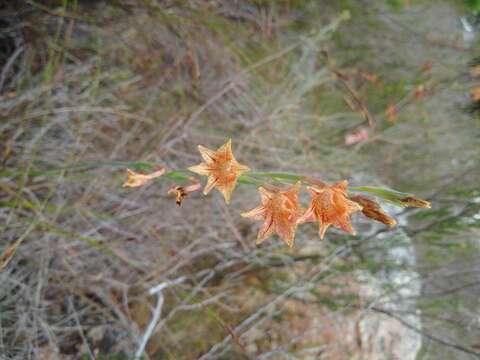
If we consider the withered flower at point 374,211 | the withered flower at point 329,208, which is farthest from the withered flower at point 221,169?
the withered flower at point 374,211

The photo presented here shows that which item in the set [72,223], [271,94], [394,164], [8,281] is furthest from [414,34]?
[8,281]

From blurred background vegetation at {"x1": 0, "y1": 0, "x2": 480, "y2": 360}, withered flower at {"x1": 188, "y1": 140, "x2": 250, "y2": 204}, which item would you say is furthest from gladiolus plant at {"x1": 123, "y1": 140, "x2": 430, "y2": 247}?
blurred background vegetation at {"x1": 0, "y1": 0, "x2": 480, "y2": 360}

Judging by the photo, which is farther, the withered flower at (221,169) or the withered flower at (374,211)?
the withered flower at (221,169)

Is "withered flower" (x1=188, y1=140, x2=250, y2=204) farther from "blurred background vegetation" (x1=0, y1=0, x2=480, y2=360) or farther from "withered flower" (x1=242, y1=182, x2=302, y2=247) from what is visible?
"blurred background vegetation" (x1=0, y1=0, x2=480, y2=360)

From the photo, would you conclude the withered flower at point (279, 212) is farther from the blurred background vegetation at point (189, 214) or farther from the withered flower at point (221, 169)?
the blurred background vegetation at point (189, 214)

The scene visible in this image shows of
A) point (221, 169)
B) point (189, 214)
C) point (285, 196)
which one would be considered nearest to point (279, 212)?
point (285, 196)

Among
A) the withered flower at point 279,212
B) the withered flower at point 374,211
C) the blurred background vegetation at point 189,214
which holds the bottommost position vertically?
the blurred background vegetation at point 189,214

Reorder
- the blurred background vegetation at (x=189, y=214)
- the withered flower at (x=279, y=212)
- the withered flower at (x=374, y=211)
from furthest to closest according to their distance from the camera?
the blurred background vegetation at (x=189, y=214) < the withered flower at (x=279, y=212) < the withered flower at (x=374, y=211)
